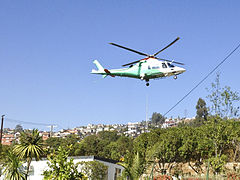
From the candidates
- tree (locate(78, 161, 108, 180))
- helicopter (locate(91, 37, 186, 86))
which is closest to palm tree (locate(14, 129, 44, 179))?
tree (locate(78, 161, 108, 180))

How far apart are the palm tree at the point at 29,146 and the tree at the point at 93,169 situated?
15.4 ft

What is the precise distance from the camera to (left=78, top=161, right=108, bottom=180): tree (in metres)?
32.6

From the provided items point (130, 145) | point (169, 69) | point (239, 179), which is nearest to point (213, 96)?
point (169, 69)

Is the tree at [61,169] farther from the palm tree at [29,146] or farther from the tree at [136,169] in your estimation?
the palm tree at [29,146]

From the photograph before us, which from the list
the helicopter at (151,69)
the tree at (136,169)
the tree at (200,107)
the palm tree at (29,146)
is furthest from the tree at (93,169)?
the tree at (200,107)

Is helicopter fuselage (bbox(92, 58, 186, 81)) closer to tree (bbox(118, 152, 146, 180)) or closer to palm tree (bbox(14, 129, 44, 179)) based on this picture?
tree (bbox(118, 152, 146, 180))

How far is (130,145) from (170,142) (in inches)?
1744

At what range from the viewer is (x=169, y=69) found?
24.1 meters

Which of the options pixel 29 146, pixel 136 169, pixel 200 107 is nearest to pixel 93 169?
pixel 29 146

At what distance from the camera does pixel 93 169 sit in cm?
3266

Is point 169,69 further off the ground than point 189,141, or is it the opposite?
point 169,69

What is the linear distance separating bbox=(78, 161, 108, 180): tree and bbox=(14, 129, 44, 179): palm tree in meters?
4.69

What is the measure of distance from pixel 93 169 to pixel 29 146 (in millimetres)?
6867

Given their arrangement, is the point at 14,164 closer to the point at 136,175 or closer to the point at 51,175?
the point at 51,175
